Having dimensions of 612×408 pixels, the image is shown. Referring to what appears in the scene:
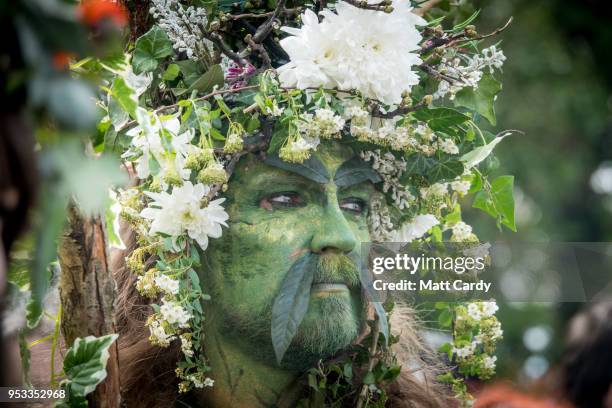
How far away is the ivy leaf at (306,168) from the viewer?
1.56m

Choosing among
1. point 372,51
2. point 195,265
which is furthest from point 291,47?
point 195,265

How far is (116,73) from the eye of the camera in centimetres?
128

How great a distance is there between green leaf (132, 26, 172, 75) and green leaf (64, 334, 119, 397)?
490mm

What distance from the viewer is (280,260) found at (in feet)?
5.06

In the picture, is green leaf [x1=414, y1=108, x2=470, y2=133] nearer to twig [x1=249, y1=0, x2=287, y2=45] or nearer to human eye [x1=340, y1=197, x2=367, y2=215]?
human eye [x1=340, y1=197, x2=367, y2=215]

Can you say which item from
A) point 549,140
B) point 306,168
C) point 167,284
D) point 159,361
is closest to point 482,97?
point 306,168

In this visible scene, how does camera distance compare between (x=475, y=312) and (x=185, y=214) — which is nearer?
(x=185, y=214)

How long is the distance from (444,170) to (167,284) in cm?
59

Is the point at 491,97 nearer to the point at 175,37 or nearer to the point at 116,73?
the point at 175,37

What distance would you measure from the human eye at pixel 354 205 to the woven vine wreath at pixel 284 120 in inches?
1.2

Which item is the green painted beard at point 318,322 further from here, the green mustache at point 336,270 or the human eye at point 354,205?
the human eye at point 354,205

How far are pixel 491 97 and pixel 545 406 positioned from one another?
71 centimetres

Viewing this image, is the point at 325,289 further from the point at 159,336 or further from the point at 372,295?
the point at 159,336

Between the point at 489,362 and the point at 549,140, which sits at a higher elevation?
the point at 549,140
